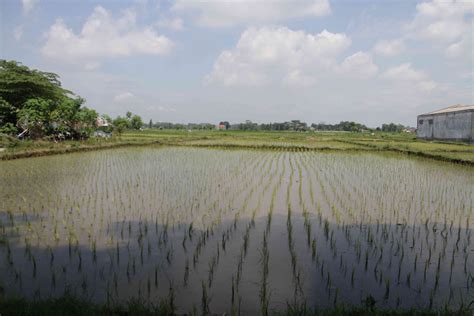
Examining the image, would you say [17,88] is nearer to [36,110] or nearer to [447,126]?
[36,110]

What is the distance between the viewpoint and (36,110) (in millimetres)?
17828

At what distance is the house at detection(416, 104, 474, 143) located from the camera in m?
25.1

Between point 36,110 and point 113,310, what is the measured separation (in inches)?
721

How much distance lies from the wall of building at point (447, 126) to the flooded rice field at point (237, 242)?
777 inches

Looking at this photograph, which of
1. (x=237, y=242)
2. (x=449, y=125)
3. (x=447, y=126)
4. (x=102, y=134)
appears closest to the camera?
(x=237, y=242)

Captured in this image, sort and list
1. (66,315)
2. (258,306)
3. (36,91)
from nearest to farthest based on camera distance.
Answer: (66,315), (258,306), (36,91)

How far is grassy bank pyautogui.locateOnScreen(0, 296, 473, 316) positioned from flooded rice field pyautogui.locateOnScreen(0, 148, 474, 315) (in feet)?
0.51

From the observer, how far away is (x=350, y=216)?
6031 millimetres

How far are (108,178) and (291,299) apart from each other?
25.0ft

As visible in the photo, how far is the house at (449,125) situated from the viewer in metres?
25.1

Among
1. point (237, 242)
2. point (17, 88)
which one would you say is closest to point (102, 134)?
point (17, 88)

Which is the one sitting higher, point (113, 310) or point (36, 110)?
point (36, 110)

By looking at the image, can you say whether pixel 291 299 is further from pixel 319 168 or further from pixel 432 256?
pixel 319 168

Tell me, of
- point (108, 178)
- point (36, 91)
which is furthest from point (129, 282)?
point (36, 91)
